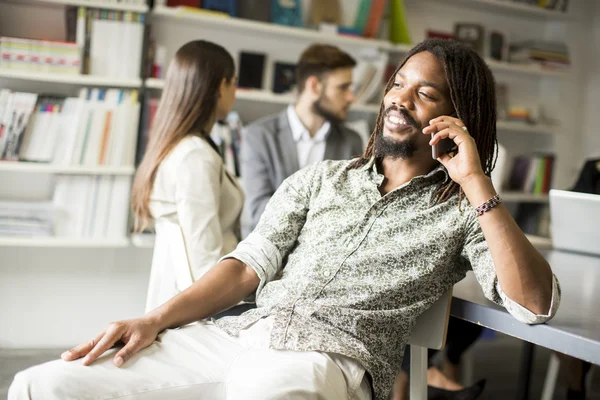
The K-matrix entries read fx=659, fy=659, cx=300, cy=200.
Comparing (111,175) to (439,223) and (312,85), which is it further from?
(439,223)

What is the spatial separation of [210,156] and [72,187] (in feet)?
4.72

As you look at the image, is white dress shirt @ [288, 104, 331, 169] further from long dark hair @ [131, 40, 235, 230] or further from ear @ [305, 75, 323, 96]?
long dark hair @ [131, 40, 235, 230]

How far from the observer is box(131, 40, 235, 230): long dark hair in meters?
2.08

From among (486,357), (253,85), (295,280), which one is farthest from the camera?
(486,357)

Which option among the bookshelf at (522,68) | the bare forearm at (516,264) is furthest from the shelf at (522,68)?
the bare forearm at (516,264)

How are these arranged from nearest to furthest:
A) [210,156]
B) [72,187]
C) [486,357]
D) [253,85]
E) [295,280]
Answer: [295,280] < [210,156] < [72,187] < [253,85] < [486,357]

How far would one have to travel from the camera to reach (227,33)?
363cm

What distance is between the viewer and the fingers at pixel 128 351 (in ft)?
3.87

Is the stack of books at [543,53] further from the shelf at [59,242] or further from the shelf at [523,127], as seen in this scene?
the shelf at [59,242]

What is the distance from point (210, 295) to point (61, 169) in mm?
1973

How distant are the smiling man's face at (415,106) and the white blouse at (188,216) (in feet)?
2.16

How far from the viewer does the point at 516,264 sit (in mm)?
1225

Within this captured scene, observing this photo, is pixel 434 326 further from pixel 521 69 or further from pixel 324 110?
pixel 521 69

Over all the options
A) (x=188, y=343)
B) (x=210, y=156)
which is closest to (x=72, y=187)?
(x=210, y=156)
